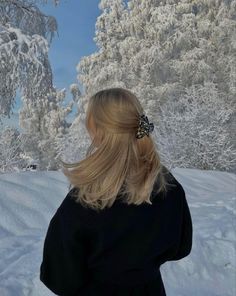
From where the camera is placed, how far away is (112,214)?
1.70 m

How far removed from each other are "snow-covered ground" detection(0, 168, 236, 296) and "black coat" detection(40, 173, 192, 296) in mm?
2042

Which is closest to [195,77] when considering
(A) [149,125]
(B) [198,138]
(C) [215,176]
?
(B) [198,138]

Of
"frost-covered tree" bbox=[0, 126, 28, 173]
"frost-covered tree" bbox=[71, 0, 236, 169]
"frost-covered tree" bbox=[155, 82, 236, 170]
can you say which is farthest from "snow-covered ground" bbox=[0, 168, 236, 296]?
"frost-covered tree" bbox=[71, 0, 236, 169]

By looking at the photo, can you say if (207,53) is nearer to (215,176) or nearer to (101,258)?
(215,176)

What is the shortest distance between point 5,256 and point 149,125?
10.6 ft

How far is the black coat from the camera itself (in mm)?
1690

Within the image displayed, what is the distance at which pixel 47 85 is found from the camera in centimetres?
919

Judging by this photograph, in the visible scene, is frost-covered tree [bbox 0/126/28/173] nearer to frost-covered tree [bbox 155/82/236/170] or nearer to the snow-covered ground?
frost-covered tree [bbox 155/82/236/170]

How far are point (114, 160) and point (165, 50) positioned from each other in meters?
19.2

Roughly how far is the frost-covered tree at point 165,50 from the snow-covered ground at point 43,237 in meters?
12.2

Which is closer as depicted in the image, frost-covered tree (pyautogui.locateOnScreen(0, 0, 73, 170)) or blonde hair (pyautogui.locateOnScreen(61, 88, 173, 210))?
blonde hair (pyautogui.locateOnScreen(61, 88, 173, 210))

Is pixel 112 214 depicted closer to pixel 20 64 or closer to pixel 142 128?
pixel 142 128

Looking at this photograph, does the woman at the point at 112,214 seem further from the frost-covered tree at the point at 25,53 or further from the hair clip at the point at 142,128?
the frost-covered tree at the point at 25,53

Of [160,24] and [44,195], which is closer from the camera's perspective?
[44,195]
